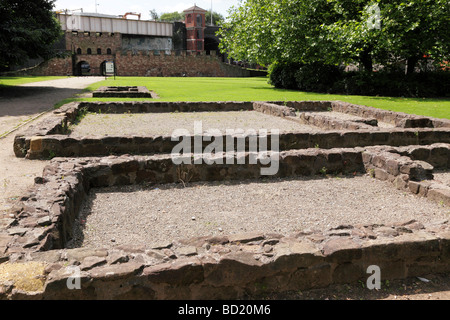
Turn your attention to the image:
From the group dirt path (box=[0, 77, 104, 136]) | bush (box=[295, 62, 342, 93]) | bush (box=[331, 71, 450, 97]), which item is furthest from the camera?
bush (box=[295, 62, 342, 93])

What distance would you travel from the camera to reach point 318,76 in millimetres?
23297

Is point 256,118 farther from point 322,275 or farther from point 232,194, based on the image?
point 322,275

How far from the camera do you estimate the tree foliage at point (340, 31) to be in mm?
18219

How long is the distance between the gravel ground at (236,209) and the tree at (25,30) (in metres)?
14.6

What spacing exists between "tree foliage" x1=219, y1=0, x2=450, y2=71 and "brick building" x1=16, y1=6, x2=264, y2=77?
78.8 feet

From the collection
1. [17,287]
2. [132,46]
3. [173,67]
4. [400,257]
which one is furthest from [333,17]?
[132,46]

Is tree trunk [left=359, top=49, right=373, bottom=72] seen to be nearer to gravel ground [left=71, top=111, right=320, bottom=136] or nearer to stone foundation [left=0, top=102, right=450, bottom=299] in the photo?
gravel ground [left=71, top=111, right=320, bottom=136]

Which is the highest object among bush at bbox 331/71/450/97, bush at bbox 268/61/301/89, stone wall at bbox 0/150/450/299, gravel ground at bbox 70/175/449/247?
bush at bbox 268/61/301/89

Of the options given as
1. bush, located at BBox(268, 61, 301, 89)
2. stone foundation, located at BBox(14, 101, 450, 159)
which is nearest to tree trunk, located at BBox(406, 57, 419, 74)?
bush, located at BBox(268, 61, 301, 89)

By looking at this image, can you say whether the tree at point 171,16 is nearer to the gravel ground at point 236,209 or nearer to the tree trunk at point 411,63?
the tree trunk at point 411,63

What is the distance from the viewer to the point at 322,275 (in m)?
3.18

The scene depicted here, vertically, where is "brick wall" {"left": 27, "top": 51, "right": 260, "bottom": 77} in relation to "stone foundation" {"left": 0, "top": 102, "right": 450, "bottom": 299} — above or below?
above

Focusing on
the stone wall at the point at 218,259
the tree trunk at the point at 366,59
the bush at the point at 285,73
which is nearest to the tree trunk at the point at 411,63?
the tree trunk at the point at 366,59

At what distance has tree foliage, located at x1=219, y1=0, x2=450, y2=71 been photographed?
18.2 m
